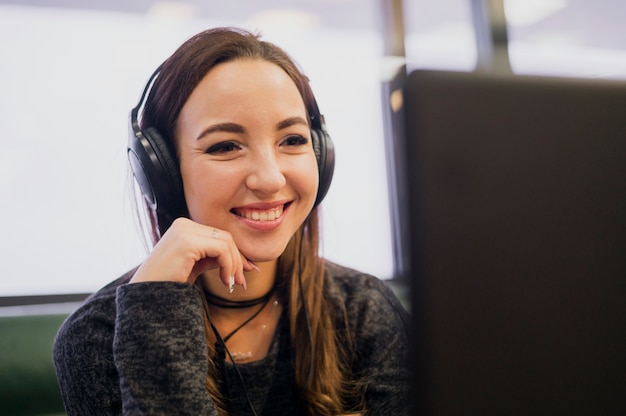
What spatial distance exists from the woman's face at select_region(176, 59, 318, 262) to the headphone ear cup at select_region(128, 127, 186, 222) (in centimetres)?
3

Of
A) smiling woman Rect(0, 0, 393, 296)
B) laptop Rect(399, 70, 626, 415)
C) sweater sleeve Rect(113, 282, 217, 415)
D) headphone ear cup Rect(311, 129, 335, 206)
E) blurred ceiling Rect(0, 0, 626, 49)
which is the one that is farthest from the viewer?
blurred ceiling Rect(0, 0, 626, 49)

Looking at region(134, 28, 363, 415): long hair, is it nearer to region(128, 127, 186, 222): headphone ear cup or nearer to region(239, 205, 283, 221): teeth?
region(128, 127, 186, 222): headphone ear cup

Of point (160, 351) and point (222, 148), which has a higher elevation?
point (222, 148)

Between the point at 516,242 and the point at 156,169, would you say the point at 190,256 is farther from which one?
the point at 516,242

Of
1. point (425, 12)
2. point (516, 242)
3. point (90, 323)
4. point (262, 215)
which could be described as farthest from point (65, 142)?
point (516, 242)

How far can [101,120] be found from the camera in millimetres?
1861

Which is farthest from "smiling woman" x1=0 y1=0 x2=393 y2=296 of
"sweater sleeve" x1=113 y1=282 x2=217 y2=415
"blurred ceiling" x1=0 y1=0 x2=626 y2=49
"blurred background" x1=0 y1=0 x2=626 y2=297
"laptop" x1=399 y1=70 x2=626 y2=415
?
"laptop" x1=399 y1=70 x2=626 y2=415

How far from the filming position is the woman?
0.81 meters

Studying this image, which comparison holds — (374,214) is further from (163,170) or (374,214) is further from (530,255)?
(530,255)

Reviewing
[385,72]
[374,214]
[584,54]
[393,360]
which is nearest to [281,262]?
[393,360]

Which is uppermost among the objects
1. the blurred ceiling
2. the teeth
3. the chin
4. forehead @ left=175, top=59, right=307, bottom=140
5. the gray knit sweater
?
the blurred ceiling

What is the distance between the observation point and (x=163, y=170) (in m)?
0.91

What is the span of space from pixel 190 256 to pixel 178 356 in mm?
158

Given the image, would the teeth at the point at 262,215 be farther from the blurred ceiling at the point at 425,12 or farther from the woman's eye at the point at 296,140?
the blurred ceiling at the point at 425,12
